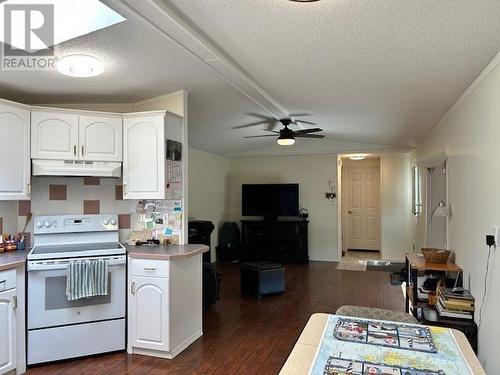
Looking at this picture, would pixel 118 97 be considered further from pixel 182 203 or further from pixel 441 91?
pixel 441 91

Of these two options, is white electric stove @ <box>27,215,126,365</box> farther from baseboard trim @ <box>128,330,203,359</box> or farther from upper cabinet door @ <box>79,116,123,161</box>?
upper cabinet door @ <box>79,116,123,161</box>

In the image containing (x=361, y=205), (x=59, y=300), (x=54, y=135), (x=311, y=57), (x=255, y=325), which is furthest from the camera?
(x=361, y=205)

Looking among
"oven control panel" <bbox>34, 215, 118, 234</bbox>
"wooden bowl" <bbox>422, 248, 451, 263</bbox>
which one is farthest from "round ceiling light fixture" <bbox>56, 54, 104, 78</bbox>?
"wooden bowl" <bbox>422, 248, 451, 263</bbox>

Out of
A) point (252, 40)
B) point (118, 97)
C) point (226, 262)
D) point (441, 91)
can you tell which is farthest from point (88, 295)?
point (226, 262)

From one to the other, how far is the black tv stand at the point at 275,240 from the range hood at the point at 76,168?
174 inches

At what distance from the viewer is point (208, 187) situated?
24.1 ft

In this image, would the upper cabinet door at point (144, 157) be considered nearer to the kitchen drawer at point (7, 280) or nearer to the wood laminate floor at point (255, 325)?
the kitchen drawer at point (7, 280)

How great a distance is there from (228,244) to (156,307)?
177 inches

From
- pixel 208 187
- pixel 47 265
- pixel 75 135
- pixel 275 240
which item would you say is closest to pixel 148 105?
pixel 75 135

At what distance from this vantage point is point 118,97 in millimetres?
3570

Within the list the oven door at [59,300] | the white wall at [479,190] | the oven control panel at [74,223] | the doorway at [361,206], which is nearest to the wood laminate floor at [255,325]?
the oven door at [59,300]

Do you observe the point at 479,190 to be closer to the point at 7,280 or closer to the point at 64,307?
the point at 64,307

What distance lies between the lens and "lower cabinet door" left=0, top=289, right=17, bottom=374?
266 centimetres

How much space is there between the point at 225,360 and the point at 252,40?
2.42m
